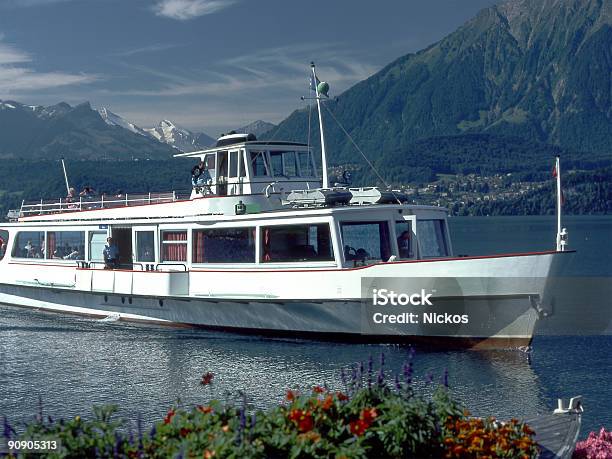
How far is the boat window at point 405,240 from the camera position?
24781 mm

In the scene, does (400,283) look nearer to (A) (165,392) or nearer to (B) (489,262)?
(B) (489,262)

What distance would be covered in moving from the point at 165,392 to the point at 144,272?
862cm

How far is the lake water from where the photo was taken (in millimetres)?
18594

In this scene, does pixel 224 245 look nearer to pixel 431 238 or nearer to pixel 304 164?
pixel 304 164

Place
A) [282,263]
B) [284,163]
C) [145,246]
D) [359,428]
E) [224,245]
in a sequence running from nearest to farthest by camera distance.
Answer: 1. [359,428]
2. [282,263]
3. [224,245]
4. [284,163]
5. [145,246]

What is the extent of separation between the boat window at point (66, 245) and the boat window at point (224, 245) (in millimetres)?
7128

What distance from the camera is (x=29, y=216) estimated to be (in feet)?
116

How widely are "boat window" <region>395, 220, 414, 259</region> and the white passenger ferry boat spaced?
3 centimetres

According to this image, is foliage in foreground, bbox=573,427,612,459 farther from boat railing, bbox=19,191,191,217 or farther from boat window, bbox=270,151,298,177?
boat railing, bbox=19,191,191,217

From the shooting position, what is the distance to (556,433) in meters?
11.7

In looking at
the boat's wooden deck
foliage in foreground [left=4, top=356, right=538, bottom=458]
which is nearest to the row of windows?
the boat's wooden deck

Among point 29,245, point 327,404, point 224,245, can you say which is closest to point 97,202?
point 29,245

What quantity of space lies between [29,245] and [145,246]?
7.95 m

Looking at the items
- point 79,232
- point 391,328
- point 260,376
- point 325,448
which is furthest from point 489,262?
point 79,232
